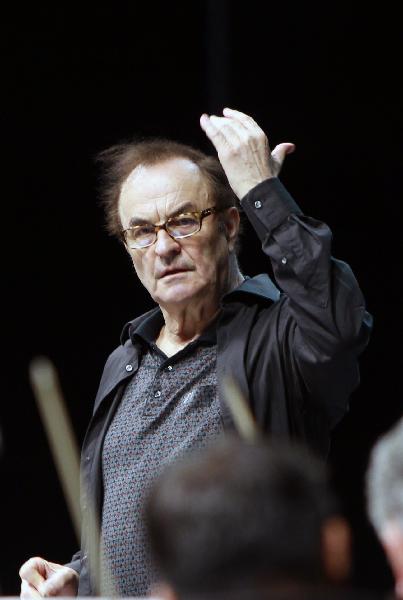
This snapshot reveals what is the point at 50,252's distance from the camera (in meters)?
4.38

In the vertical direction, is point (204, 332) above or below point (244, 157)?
below

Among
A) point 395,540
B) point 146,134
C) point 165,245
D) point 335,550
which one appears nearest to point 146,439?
point 165,245

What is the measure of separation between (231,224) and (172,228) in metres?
0.18

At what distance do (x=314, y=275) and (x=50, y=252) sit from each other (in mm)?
2475

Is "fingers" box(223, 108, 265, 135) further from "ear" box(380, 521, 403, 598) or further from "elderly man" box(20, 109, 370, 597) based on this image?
"ear" box(380, 521, 403, 598)

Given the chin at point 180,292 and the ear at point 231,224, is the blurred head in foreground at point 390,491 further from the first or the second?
the ear at point 231,224

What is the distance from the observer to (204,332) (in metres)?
2.38

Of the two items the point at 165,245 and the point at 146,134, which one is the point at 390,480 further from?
the point at 146,134

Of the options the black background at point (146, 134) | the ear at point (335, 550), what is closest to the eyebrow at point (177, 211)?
the ear at point (335, 550)

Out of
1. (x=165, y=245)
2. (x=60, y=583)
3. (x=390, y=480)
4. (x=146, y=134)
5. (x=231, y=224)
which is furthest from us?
(x=146, y=134)

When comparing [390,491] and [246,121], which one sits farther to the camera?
[246,121]

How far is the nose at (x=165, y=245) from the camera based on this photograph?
2.34 m

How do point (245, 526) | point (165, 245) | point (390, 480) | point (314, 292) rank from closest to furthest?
point (245, 526)
point (390, 480)
point (314, 292)
point (165, 245)

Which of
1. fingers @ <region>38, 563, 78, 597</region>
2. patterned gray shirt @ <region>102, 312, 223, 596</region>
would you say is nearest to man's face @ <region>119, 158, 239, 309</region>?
patterned gray shirt @ <region>102, 312, 223, 596</region>
